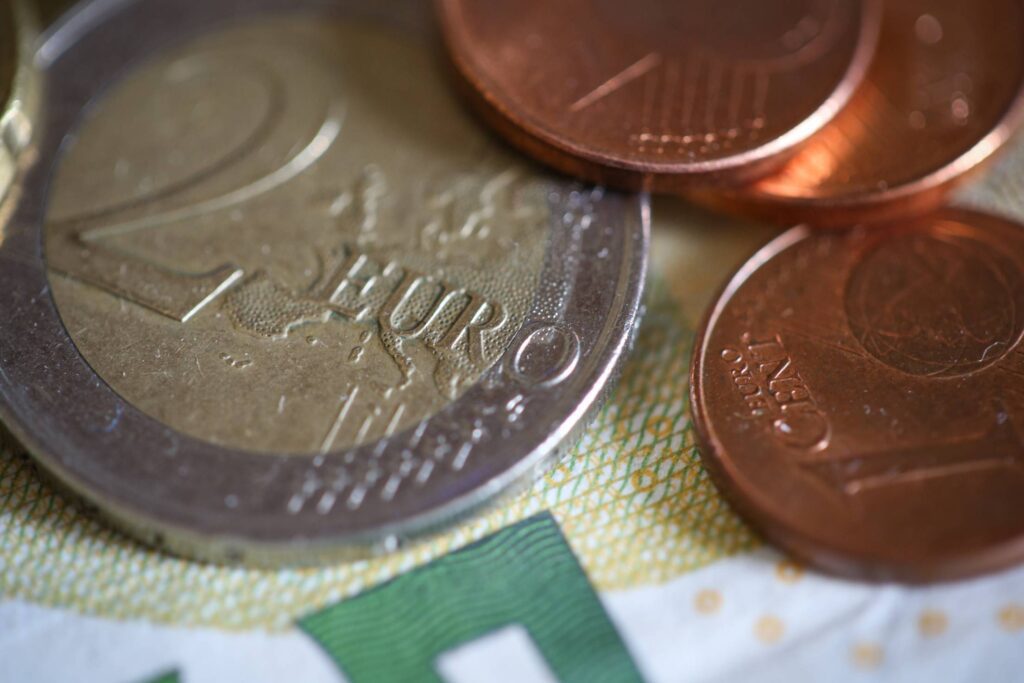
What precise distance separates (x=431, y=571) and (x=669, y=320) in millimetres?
351

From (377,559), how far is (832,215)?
0.54m

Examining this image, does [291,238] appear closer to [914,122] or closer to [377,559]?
[377,559]

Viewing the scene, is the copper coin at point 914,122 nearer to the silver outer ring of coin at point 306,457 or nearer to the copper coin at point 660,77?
Answer: the copper coin at point 660,77

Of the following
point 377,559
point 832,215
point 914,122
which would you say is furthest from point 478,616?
point 914,122

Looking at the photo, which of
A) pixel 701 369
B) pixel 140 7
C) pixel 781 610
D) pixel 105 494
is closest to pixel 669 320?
pixel 701 369

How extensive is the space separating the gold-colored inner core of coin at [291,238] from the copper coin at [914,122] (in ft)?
0.87

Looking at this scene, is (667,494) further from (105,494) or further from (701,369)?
(105,494)

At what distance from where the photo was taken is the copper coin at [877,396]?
0.72 meters

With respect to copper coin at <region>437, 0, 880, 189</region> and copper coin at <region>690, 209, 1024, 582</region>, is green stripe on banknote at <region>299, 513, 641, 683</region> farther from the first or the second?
copper coin at <region>437, 0, 880, 189</region>

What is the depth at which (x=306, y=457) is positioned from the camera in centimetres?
77

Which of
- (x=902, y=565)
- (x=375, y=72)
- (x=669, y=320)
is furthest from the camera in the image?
(x=375, y=72)

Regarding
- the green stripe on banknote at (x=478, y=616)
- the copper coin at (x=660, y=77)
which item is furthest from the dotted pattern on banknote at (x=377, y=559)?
the copper coin at (x=660, y=77)

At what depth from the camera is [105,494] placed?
2.45 feet

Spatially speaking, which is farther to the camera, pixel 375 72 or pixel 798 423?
pixel 375 72
